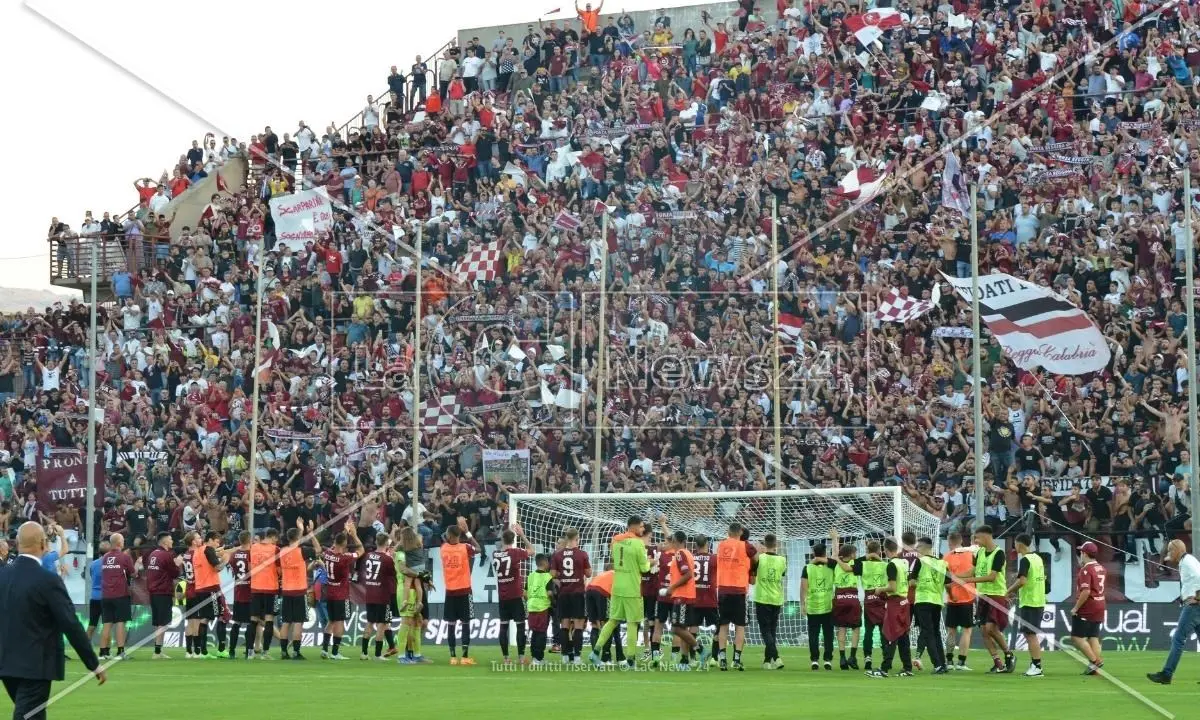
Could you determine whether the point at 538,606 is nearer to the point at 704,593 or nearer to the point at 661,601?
the point at 661,601

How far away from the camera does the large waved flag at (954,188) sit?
108 ft

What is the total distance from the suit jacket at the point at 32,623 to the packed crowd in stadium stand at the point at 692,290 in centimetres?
1797

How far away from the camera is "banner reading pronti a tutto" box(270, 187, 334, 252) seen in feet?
129

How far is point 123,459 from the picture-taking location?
119 feet

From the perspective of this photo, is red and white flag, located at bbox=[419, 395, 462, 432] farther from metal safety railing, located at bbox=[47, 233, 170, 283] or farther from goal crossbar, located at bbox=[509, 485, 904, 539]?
metal safety railing, located at bbox=[47, 233, 170, 283]

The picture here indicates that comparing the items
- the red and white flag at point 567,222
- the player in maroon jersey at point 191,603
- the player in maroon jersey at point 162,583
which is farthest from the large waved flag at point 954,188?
the player in maroon jersey at point 162,583

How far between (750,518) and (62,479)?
13.6 meters

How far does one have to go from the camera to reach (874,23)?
38.1m

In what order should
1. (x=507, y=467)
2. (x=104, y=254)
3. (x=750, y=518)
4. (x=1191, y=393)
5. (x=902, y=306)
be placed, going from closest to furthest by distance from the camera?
(x=1191, y=393) < (x=750, y=518) < (x=902, y=306) < (x=507, y=467) < (x=104, y=254)

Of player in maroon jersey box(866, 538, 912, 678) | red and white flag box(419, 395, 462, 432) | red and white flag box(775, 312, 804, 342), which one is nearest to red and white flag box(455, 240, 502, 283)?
red and white flag box(419, 395, 462, 432)

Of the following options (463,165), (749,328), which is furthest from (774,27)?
(749,328)

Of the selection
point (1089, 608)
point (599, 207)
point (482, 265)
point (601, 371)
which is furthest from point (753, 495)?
point (482, 265)

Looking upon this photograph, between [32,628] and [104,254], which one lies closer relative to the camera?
[32,628]

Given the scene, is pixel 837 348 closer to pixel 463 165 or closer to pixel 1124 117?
pixel 1124 117
